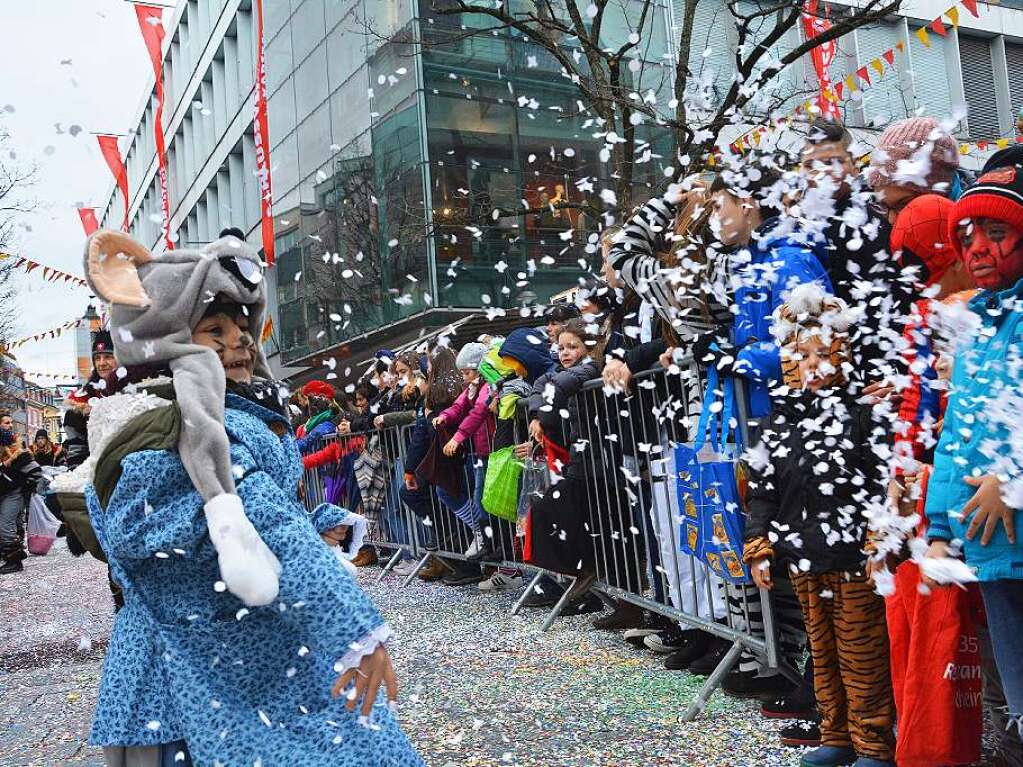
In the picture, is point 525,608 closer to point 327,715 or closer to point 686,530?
point 686,530

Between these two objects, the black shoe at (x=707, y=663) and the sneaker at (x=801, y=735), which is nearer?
the sneaker at (x=801, y=735)

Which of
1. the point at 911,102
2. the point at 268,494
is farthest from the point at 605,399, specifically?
the point at 911,102

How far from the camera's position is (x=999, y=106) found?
20094 millimetres

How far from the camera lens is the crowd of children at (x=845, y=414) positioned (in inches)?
101

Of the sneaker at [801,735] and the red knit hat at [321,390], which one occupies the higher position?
the red knit hat at [321,390]

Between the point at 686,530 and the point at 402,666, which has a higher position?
the point at 686,530

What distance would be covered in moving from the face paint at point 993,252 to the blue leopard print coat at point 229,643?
183 cm

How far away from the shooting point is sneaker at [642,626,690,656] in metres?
4.76

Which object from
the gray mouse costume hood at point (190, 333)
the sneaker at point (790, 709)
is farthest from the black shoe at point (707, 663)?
the gray mouse costume hood at point (190, 333)

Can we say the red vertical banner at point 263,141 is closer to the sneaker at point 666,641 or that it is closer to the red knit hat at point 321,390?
the red knit hat at point 321,390

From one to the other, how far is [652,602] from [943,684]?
2.04 m

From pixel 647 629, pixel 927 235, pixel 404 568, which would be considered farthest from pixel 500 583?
pixel 927 235

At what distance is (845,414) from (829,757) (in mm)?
1134

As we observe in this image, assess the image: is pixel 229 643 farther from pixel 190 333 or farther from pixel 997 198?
pixel 997 198
